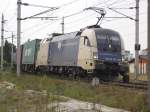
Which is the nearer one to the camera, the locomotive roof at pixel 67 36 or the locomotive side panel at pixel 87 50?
the locomotive side panel at pixel 87 50

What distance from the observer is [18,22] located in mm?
36688

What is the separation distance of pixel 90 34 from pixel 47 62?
1064 cm

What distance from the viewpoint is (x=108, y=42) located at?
27344 mm

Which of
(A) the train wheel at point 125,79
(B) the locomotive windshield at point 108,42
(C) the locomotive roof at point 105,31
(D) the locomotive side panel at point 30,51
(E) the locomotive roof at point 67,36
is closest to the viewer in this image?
(B) the locomotive windshield at point 108,42

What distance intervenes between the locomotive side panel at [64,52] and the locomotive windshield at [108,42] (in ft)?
7.02

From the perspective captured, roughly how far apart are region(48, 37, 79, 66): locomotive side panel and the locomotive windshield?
7.02 feet

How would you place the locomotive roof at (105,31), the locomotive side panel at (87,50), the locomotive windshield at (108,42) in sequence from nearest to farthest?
the locomotive side panel at (87,50)
the locomotive windshield at (108,42)
the locomotive roof at (105,31)

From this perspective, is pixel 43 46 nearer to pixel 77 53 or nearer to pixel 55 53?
pixel 55 53

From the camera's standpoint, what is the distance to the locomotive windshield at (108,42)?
88.2 feet

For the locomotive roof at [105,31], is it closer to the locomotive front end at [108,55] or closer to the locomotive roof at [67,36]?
the locomotive front end at [108,55]

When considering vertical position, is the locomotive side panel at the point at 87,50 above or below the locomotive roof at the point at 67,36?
below

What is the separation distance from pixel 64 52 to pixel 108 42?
17.5 feet

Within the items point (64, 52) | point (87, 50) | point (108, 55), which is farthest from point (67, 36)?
point (108, 55)

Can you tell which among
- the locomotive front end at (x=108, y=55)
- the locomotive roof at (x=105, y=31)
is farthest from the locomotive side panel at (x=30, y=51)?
the locomotive front end at (x=108, y=55)
